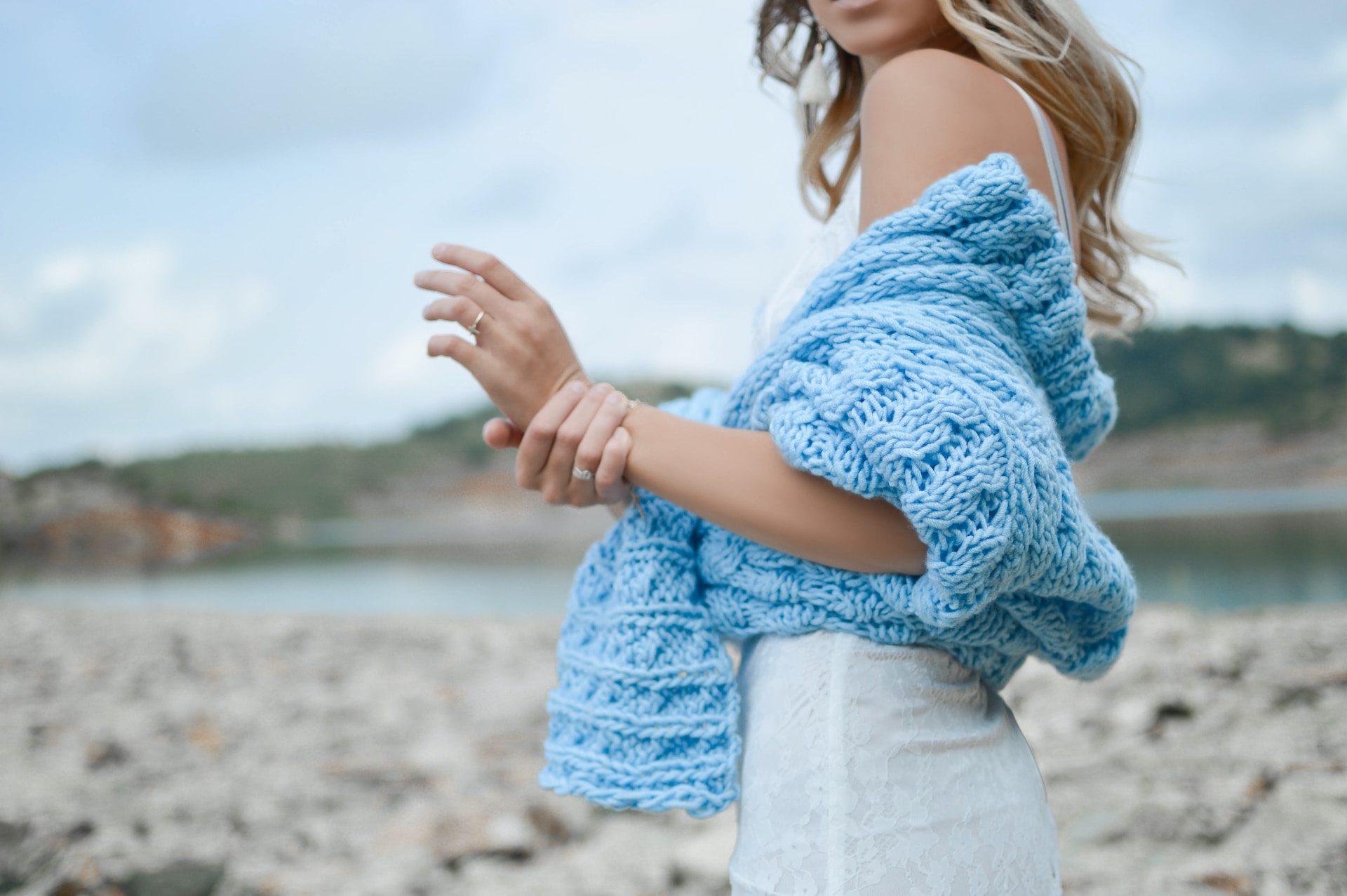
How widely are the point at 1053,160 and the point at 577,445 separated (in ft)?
1.93

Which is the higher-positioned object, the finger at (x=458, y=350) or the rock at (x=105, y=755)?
the finger at (x=458, y=350)

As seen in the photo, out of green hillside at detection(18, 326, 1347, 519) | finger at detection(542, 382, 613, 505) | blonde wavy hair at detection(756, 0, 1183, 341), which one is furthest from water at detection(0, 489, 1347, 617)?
finger at detection(542, 382, 613, 505)

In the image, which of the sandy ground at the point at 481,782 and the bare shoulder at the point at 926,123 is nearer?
the bare shoulder at the point at 926,123

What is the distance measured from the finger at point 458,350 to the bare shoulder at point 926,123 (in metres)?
0.42

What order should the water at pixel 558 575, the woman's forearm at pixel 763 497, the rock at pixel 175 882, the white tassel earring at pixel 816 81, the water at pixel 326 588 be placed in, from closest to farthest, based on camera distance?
the woman's forearm at pixel 763 497 → the white tassel earring at pixel 816 81 → the rock at pixel 175 882 → the water at pixel 558 575 → the water at pixel 326 588

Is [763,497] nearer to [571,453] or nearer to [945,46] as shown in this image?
[571,453]

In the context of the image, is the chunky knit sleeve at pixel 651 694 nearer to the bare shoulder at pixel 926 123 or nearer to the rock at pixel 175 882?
the bare shoulder at pixel 926 123

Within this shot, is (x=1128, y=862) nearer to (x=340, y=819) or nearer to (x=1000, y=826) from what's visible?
(x=1000, y=826)

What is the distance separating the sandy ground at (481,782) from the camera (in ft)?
6.98

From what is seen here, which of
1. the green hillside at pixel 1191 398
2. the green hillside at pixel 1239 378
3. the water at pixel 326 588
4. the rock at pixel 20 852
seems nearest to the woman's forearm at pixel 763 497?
the rock at pixel 20 852

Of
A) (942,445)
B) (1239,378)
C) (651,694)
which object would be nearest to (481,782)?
(651,694)

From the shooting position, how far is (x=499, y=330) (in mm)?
907

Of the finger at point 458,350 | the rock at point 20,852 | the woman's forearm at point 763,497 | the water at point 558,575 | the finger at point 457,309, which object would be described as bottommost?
the water at point 558,575

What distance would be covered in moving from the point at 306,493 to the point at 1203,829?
32.8 ft
